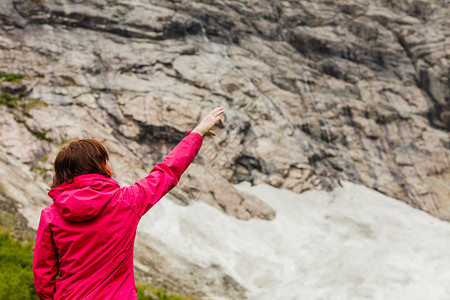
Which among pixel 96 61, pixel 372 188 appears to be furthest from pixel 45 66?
pixel 372 188

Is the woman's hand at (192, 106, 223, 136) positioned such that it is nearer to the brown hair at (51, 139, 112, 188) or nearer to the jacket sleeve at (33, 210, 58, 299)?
the brown hair at (51, 139, 112, 188)

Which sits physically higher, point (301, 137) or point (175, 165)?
point (175, 165)

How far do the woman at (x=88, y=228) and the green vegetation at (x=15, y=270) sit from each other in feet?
19.3

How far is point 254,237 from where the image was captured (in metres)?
15.4

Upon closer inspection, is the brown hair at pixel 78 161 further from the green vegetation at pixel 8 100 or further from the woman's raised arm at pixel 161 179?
the green vegetation at pixel 8 100

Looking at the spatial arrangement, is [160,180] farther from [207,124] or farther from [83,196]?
[207,124]

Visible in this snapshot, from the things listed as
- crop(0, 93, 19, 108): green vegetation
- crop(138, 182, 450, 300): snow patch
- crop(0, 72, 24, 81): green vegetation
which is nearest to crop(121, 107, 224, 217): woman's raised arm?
crop(138, 182, 450, 300): snow patch

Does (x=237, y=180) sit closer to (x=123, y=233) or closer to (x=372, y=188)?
(x=372, y=188)

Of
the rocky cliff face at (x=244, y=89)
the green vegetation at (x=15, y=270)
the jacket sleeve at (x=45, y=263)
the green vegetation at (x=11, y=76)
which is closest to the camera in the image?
the jacket sleeve at (x=45, y=263)

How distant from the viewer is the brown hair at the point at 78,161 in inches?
94.2

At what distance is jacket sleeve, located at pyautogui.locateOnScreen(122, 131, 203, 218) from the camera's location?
2.43 metres

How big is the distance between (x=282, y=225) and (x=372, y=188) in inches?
290

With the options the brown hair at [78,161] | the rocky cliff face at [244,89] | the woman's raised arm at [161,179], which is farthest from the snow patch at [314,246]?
the brown hair at [78,161]

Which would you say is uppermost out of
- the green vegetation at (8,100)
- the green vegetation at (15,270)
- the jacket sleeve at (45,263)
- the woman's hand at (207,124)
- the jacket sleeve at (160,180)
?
the woman's hand at (207,124)
